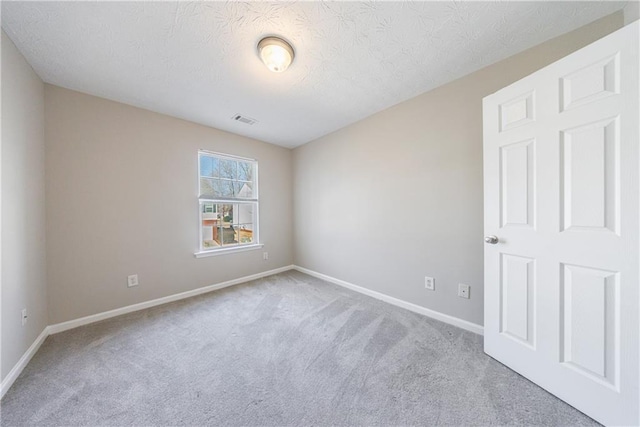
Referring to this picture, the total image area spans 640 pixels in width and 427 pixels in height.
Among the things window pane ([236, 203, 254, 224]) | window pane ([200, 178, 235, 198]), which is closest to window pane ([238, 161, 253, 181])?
window pane ([200, 178, 235, 198])

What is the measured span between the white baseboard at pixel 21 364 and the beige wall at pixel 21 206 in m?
0.04

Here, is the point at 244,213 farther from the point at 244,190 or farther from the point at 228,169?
the point at 228,169

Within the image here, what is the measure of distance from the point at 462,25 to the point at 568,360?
7.01 ft

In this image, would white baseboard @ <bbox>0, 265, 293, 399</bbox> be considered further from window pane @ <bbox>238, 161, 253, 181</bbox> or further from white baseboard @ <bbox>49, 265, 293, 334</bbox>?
window pane @ <bbox>238, 161, 253, 181</bbox>

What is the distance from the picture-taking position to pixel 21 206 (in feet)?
5.18

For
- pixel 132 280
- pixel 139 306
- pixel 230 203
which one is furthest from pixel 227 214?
pixel 139 306

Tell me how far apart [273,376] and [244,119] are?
2736 mm

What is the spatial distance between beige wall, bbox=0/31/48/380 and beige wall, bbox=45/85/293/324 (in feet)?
0.36

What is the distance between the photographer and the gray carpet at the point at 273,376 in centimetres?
116

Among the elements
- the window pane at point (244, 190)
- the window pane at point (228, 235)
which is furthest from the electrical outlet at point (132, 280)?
the window pane at point (244, 190)

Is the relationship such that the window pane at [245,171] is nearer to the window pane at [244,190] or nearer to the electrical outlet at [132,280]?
the window pane at [244,190]

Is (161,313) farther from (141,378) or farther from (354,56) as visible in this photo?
(354,56)

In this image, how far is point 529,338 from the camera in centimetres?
137

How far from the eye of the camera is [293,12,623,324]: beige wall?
6.19 feet
